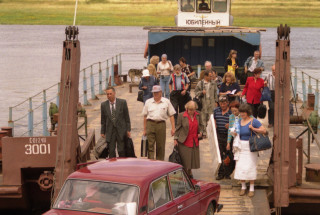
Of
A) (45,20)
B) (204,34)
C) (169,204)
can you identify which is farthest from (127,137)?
(45,20)

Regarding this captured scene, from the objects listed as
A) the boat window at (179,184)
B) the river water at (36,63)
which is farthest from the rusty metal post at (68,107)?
the river water at (36,63)

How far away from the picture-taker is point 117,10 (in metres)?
169

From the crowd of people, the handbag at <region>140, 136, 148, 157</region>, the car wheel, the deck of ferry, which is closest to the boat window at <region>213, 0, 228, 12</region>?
the deck of ferry

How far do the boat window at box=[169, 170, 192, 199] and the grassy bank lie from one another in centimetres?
13393

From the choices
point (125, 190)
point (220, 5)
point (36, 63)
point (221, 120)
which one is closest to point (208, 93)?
point (221, 120)

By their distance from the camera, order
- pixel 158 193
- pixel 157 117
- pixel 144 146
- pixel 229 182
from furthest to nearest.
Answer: pixel 144 146 → pixel 157 117 → pixel 229 182 → pixel 158 193

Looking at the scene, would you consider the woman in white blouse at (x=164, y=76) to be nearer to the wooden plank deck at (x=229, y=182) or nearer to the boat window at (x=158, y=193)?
the wooden plank deck at (x=229, y=182)

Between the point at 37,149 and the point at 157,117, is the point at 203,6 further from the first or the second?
the point at 37,149

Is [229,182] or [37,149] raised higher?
[37,149]

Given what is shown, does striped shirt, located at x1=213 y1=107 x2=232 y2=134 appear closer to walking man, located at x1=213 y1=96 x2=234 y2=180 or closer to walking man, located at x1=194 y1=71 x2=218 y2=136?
walking man, located at x1=213 y1=96 x2=234 y2=180

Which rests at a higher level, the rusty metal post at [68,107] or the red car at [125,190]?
the rusty metal post at [68,107]

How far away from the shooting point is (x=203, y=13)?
28.6 m

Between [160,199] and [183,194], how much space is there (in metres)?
0.71

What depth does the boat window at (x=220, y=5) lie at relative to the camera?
28.4m
